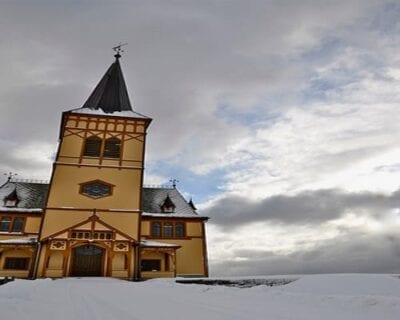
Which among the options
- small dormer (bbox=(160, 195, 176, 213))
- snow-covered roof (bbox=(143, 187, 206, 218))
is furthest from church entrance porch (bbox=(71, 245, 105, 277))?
small dormer (bbox=(160, 195, 176, 213))

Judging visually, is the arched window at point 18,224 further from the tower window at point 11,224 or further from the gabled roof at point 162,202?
the gabled roof at point 162,202

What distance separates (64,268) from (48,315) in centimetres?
1967

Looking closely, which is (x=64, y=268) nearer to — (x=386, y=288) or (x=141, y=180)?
(x=141, y=180)

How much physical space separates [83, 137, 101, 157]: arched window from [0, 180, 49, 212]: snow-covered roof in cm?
610

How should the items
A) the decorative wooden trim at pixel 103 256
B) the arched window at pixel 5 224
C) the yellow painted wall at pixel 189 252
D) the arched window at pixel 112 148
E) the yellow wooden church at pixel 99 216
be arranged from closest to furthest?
the decorative wooden trim at pixel 103 256 < the yellow wooden church at pixel 99 216 < the arched window at pixel 5 224 < the yellow painted wall at pixel 189 252 < the arched window at pixel 112 148

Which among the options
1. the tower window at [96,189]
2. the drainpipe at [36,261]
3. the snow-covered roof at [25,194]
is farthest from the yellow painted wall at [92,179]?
the drainpipe at [36,261]

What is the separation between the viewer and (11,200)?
90.0 ft

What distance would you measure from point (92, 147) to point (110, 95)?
786 centimetres

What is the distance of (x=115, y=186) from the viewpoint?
91.8 ft

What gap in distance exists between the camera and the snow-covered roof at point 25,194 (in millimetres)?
27400

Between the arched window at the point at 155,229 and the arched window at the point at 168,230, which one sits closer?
the arched window at the point at 155,229

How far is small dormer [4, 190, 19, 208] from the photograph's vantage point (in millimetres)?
27239

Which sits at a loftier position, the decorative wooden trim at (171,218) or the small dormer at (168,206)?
the small dormer at (168,206)

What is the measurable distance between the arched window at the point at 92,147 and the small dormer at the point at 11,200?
687 centimetres
